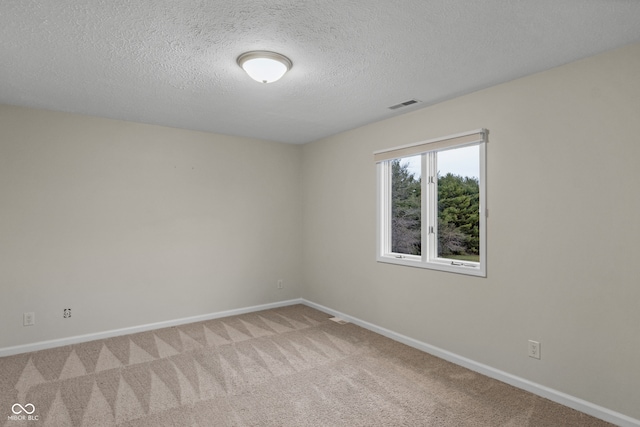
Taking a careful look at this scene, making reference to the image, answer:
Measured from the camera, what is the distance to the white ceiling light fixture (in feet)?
7.72

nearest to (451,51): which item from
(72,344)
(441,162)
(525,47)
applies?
(525,47)

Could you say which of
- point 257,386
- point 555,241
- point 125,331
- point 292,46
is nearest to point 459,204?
point 555,241

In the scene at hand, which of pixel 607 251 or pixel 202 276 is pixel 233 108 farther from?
pixel 607 251

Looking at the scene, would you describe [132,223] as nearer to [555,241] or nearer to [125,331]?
[125,331]

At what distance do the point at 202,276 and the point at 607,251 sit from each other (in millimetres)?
4138

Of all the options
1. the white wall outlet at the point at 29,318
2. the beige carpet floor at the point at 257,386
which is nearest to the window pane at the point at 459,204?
the beige carpet floor at the point at 257,386

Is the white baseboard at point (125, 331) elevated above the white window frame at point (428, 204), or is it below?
below

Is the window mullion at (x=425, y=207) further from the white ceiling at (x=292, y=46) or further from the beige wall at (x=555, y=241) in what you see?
the white ceiling at (x=292, y=46)

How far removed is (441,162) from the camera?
348 cm

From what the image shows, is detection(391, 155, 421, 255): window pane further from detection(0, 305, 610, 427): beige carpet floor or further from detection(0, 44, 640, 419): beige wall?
detection(0, 305, 610, 427): beige carpet floor

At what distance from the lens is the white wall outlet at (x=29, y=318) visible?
346 cm

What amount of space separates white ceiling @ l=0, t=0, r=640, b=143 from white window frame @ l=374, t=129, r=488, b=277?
0.45 m

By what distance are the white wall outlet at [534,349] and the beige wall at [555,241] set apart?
40mm

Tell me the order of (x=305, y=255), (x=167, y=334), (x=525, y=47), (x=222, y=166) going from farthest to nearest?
(x=305, y=255), (x=222, y=166), (x=167, y=334), (x=525, y=47)
